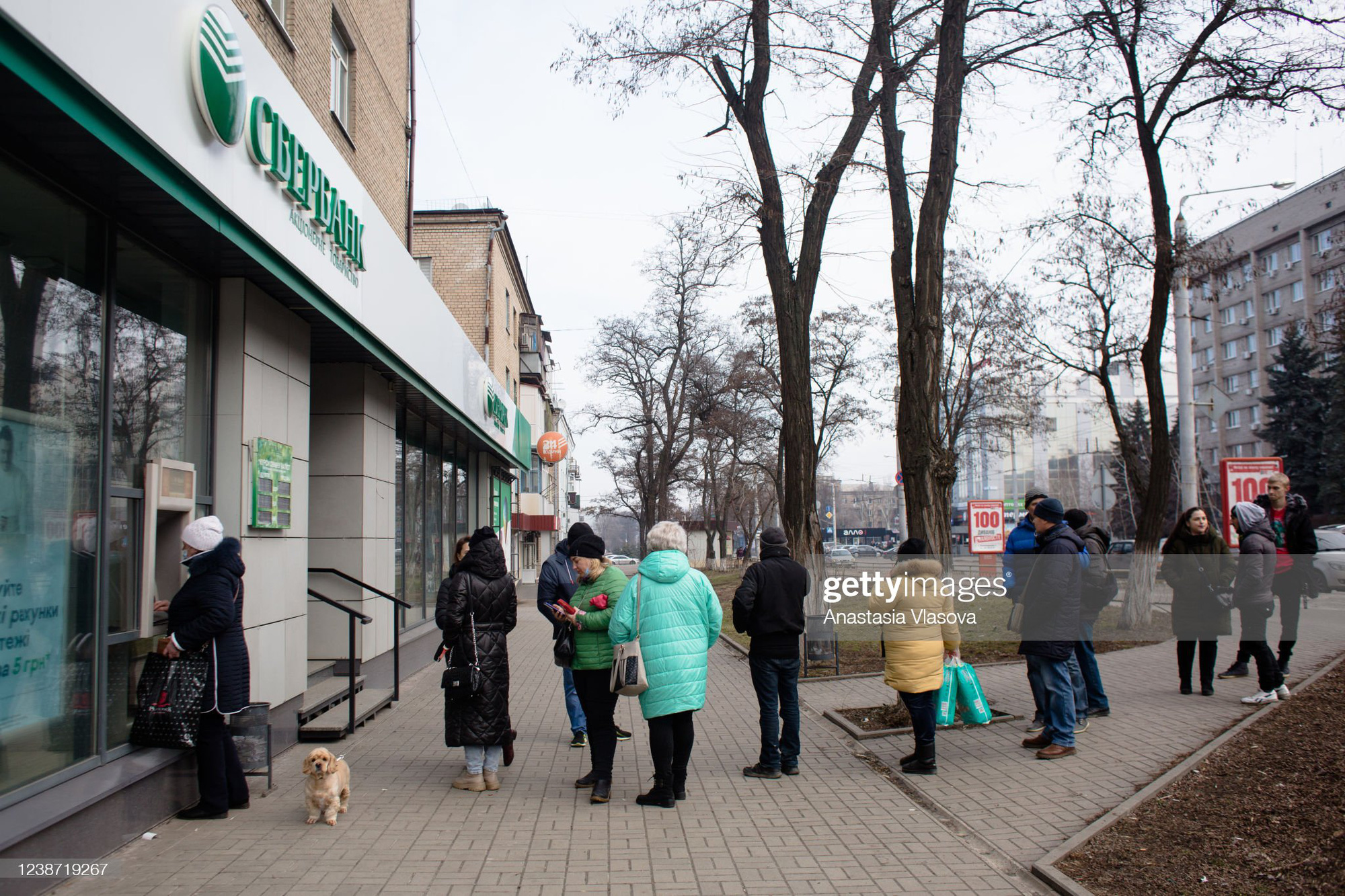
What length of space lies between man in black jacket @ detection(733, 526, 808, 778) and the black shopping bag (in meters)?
3.41

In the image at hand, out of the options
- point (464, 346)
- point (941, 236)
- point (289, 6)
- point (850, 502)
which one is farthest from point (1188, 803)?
point (850, 502)

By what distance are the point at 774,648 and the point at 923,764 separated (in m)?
1.34

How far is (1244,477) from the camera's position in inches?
479

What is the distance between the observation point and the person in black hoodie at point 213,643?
17.6 feet

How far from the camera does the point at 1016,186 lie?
10156 mm

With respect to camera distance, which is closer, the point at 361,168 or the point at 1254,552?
the point at 1254,552

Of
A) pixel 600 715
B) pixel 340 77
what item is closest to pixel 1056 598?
pixel 600 715

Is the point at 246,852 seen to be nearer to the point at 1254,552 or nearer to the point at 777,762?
the point at 777,762

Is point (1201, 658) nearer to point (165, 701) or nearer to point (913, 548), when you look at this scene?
point (913, 548)

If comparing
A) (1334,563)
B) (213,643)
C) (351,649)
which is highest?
(213,643)

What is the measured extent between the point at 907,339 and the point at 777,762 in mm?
4467

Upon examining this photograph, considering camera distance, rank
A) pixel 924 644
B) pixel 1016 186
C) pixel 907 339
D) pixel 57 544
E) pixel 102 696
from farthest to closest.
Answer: pixel 1016 186
pixel 907 339
pixel 924 644
pixel 102 696
pixel 57 544

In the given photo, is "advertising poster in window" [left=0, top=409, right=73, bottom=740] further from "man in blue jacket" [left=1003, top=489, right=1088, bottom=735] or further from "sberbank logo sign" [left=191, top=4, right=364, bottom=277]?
"man in blue jacket" [left=1003, top=489, right=1088, bottom=735]

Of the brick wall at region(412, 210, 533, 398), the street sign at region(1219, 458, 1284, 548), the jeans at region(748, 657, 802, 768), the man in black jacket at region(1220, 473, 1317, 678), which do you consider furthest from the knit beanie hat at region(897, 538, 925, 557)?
the brick wall at region(412, 210, 533, 398)
